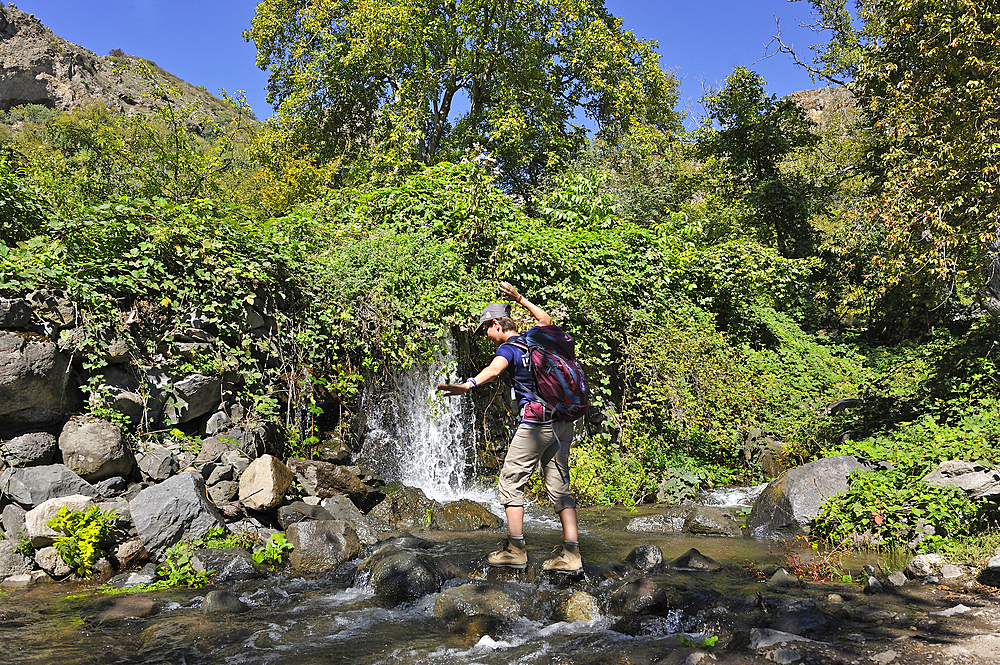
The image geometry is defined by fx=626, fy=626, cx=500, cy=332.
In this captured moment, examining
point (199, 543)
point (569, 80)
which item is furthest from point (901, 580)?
point (569, 80)

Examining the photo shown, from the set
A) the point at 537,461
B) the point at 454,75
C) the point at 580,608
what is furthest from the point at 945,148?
the point at 454,75

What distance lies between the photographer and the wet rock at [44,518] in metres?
5.39

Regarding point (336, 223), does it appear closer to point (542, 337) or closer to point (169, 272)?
point (169, 272)

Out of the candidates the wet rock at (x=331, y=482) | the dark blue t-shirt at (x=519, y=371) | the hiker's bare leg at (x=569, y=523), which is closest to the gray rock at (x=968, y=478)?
the hiker's bare leg at (x=569, y=523)

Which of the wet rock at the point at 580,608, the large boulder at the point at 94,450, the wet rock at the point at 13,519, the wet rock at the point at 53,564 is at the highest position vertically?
the large boulder at the point at 94,450

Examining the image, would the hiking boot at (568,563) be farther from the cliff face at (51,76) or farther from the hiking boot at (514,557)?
the cliff face at (51,76)

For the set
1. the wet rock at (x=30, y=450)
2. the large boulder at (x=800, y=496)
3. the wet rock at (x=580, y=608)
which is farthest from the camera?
the large boulder at (x=800, y=496)

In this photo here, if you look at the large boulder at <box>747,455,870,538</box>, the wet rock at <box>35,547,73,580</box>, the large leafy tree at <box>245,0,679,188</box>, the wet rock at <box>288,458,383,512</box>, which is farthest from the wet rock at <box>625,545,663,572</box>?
the large leafy tree at <box>245,0,679,188</box>

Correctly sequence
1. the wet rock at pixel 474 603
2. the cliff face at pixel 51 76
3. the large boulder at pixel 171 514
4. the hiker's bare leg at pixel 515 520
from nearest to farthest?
the wet rock at pixel 474 603 < the hiker's bare leg at pixel 515 520 < the large boulder at pixel 171 514 < the cliff face at pixel 51 76

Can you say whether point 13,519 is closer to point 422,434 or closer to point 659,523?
point 422,434

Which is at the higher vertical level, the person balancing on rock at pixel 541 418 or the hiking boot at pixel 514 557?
the person balancing on rock at pixel 541 418

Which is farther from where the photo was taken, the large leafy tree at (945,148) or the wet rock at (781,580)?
the large leafy tree at (945,148)

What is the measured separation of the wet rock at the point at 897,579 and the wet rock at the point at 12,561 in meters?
7.16

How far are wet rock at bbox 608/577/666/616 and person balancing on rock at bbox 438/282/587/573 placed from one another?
0.54 m
